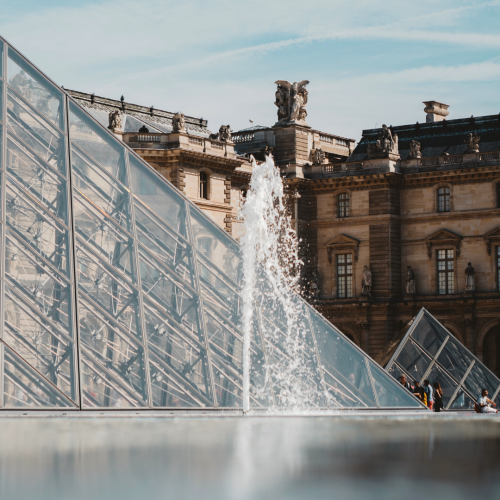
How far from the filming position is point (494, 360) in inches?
1966

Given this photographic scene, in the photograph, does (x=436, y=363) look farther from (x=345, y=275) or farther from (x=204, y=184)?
(x=345, y=275)

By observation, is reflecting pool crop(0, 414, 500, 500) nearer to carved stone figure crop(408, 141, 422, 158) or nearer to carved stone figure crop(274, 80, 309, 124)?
carved stone figure crop(408, 141, 422, 158)

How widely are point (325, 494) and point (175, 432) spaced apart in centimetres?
485

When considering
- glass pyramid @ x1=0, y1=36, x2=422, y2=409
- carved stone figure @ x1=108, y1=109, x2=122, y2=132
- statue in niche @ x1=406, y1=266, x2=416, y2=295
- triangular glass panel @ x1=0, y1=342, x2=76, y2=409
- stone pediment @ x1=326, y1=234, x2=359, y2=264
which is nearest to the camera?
triangular glass panel @ x1=0, y1=342, x2=76, y2=409

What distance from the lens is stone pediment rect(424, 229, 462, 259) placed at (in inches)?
1972

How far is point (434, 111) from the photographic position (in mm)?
59312

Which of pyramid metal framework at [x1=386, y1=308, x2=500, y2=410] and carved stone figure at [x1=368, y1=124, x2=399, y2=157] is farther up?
carved stone figure at [x1=368, y1=124, x2=399, y2=157]

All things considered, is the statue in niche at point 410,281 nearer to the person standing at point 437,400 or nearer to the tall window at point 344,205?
the tall window at point 344,205

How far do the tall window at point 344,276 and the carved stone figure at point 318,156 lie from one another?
4.92m

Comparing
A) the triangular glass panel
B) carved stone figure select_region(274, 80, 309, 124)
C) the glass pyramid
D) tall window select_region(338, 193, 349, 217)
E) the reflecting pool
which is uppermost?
carved stone figure select_region(274, 80, 309, 124)

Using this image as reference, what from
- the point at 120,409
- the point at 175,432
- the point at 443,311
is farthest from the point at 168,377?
the point at 443,311

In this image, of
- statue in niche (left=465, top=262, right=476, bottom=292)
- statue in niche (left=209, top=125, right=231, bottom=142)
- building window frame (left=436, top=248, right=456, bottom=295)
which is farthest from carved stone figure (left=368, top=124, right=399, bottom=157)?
statue in niche (left=209, top=125, right=231, bottom=142)

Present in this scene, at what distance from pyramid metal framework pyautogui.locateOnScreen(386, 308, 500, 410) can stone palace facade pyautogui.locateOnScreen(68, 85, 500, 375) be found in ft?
73.5

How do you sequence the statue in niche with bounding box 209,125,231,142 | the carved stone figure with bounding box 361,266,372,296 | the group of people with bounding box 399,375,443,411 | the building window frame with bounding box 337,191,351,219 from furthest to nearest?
the building window frame with bounding box 337,191,351,219, the carved stone figure with bounding box 361,266,372,296, the statue in niche with bounding box 209,125,231,142, the group of people with bounding box 399,375,443,411
